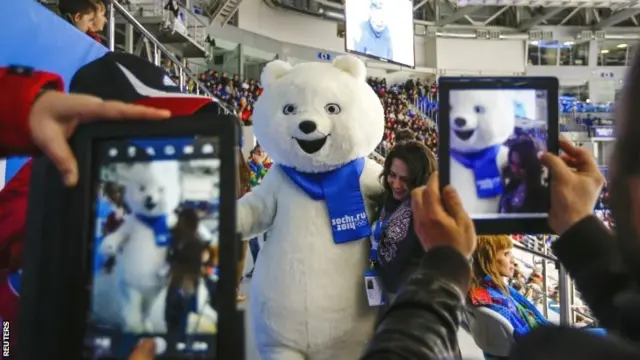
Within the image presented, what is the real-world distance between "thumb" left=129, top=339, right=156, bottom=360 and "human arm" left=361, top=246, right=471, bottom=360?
19 centimetres

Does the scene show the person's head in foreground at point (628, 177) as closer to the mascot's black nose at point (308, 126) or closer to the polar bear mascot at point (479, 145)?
the polar bear mascot at point (479, 145)

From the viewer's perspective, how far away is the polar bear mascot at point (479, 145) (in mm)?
782

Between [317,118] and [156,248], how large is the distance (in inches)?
43.0

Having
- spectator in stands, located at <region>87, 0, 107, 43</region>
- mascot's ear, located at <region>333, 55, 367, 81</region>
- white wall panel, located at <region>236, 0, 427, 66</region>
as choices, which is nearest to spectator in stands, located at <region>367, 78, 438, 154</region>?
white wall panel, located at <region>236, 0, 427, 66</region>

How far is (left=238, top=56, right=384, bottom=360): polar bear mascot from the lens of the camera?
1483 mm

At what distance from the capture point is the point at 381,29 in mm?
9086

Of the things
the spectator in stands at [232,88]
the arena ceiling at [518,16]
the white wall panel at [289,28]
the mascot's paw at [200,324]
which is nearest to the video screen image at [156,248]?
the mascot's paw at [200,324]

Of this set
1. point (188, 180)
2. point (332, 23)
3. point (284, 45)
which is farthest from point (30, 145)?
point (332, 23)

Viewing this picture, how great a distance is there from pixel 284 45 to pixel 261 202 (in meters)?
12.0

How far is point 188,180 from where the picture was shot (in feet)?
1.66

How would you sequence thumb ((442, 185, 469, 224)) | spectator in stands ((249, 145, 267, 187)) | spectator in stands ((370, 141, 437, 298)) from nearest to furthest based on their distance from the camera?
1. thumb ((442, 185, 469, 224))
2. spectator in stands ((370, 141, 437, 298))
3. spectator in stands ((249, 145, 267, 187))

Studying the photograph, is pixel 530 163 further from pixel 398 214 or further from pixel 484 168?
pixel 398 214

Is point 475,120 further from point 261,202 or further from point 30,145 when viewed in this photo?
point 261,202

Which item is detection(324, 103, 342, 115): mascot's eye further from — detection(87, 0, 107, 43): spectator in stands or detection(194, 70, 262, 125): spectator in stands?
detection(194, 70, 262, 125): spectator in stands
